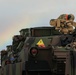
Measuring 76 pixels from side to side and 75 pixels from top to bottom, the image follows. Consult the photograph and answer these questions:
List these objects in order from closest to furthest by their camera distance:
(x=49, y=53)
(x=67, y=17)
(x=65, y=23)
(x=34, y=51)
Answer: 1. (x=34, y=51)
2. (x=49, y=53)
3. (x=65, y=23)
4. (x=67, y=17)

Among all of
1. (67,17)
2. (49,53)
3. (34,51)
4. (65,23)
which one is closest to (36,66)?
(34,51)

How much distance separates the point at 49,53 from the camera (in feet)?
34.0

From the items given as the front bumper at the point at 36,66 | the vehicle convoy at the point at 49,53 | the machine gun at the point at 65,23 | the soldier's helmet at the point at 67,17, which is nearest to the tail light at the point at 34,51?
the vehicle convoy at the point at 49,53

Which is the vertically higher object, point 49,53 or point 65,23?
point 65,23

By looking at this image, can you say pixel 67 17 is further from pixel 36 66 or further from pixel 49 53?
pixel 36 66

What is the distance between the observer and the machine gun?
41.0ft

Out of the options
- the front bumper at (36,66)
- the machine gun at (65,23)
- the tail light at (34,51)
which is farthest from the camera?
the machine gun at (65,23)

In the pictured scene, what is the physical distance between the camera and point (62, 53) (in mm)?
9961

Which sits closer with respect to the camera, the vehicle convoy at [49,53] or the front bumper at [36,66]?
the vehicle convoy at [49,53]

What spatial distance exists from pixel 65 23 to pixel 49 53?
242 centimetres

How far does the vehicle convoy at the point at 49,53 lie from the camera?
9.38 meters

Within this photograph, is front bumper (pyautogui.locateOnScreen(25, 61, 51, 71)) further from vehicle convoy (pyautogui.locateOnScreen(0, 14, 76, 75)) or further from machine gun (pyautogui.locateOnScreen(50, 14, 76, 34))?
machine gun (pyautogui.locateOnScreen(50, 14, 76, 34))

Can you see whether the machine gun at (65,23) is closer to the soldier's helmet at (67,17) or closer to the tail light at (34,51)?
the soldier's helmet at (67,17)

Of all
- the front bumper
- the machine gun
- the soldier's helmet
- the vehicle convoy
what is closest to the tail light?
the vehicle convoy
